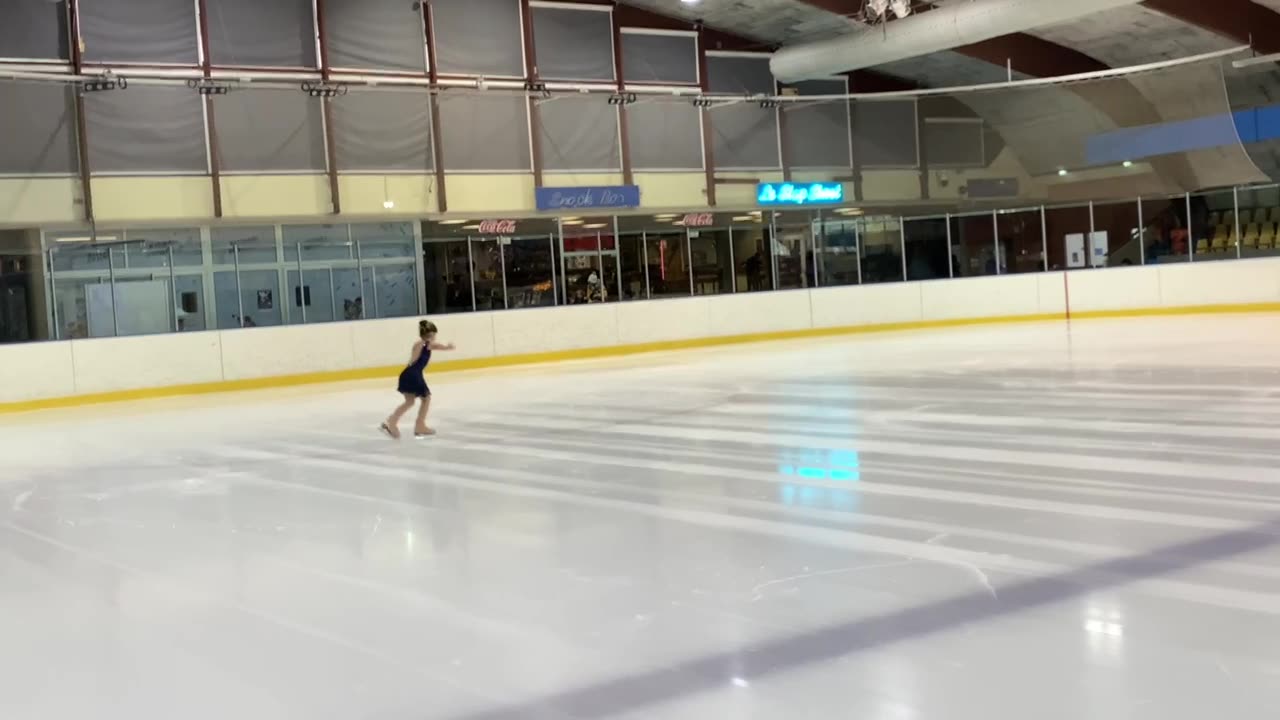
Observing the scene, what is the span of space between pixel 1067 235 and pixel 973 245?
→ 1737 millimetres

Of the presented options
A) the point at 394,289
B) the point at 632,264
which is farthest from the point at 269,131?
the point at 632,264

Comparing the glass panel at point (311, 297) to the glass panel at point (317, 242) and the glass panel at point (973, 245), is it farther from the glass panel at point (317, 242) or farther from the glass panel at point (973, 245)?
the glass panel at point (973, 245)

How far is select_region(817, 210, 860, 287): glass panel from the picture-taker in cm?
2338

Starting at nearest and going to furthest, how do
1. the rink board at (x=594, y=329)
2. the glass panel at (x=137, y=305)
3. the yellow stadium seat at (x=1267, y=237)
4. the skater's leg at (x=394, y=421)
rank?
the skater's leg at (x=394, y=421)
the rink board at (x=594, y=329)
the glass panel at (x=137, y=305)
the yellow stadium seat at (x=1267, y=237)

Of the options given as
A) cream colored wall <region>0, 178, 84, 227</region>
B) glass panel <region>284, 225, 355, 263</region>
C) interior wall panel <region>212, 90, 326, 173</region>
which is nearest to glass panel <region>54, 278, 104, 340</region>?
cream colored wall <region>0, 178, 84, 227</region>

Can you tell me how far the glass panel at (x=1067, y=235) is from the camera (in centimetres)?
2200

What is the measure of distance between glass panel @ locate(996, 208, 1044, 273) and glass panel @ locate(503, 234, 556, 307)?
8.54 meters

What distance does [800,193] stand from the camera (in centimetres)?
2383

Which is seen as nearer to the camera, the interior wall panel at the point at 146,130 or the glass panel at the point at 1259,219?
the interior wall panel at the point at 146,130

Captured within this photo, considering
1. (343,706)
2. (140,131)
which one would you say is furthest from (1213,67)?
(343,706)

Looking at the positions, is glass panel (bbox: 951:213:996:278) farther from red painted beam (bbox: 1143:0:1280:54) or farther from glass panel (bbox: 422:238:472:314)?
glass panel (bbox: 422:238:472:314)

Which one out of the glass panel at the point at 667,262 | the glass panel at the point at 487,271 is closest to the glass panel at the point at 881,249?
the glass panel at the point at 667,262

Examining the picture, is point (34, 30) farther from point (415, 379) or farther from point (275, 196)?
point (415, 379)

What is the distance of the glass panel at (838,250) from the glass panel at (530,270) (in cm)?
523
